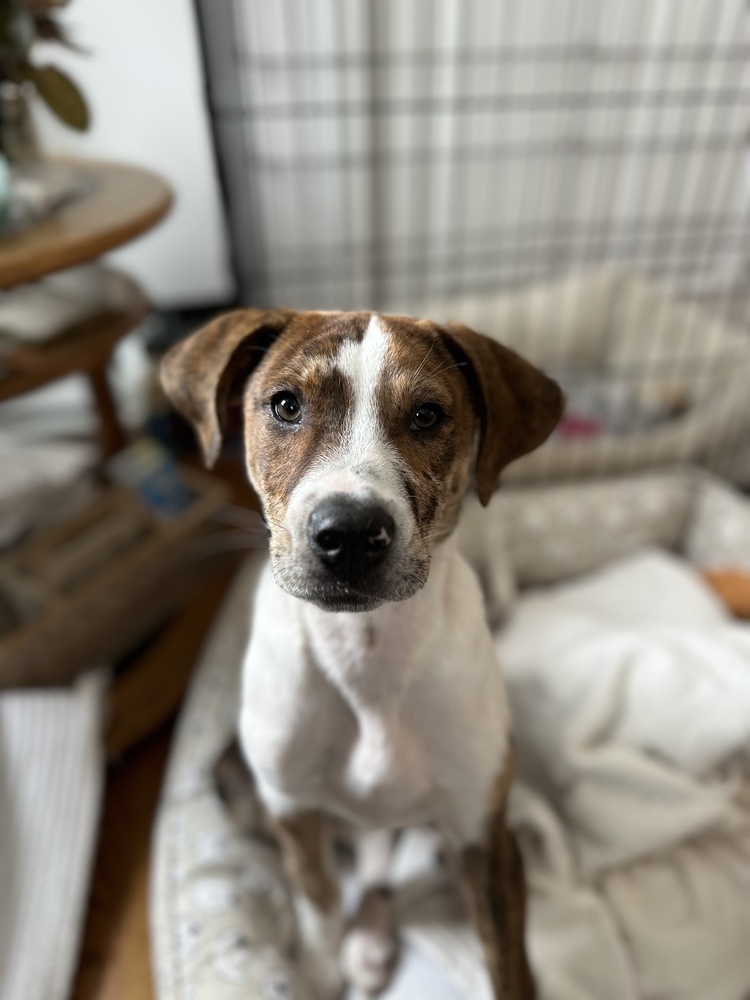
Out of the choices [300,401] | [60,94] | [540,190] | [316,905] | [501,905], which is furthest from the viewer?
[540,190]

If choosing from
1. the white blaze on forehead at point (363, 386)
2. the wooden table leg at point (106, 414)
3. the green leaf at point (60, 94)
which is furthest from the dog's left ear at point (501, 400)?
the wooden table leg at point (106, 414)

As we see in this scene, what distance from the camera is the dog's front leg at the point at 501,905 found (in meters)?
0.90

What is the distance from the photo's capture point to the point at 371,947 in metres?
1.05

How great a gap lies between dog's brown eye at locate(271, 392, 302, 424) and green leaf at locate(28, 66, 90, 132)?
0.71m

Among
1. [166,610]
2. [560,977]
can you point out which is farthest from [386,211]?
[560,977]

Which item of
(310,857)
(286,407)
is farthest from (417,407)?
(310,857)

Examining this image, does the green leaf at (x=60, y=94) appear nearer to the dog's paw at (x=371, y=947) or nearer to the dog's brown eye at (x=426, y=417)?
the dog's brown eye at (x=426, y=417)

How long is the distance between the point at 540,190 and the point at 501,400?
1.72m

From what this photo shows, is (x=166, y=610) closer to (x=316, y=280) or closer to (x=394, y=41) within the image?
(x=316, y=280)

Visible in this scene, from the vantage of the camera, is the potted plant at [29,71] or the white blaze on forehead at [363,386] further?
the potted plant at [29,71]

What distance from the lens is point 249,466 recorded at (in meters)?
0.80

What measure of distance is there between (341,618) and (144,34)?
1288mm

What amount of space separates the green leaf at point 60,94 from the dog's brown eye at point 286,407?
2.33ft

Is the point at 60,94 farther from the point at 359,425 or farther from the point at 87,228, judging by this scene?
the point at 359,425
